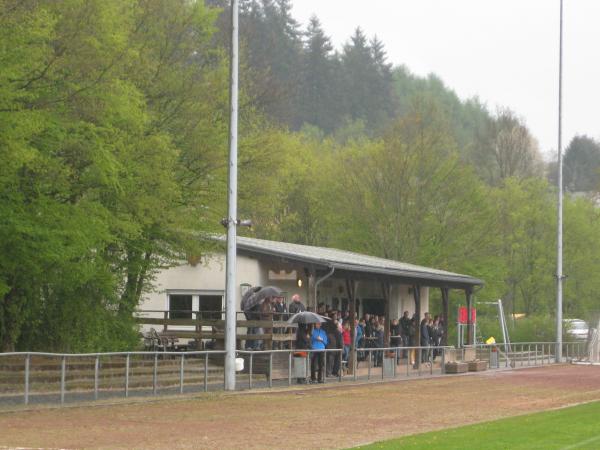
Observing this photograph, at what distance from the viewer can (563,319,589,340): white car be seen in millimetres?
60872

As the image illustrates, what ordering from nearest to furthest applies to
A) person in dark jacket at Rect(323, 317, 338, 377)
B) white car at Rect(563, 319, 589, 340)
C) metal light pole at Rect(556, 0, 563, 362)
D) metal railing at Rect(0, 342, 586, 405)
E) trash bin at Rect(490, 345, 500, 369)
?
metal railing at Rect(0, 342, 586, 405)
person in dark jacket at Rect(323, 317, 338, 377)
trash bin at Rect(490, 345, 500, 369)
metal light pole at Rect(556, 0, 563, 362)
white car at Rect(563, 319, 589, 340)

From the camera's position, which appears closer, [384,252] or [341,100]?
[384,252]

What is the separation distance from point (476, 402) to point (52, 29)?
444 inches

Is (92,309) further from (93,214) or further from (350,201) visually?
(350,201)

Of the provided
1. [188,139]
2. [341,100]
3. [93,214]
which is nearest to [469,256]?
[188,139]

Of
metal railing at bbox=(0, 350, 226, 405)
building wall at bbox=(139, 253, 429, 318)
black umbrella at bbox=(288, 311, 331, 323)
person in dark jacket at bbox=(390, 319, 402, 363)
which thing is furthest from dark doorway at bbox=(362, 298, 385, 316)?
metal railing at bbox=(0, 350, 226, 405)

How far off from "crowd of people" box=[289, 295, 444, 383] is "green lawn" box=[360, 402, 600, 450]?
1102cm

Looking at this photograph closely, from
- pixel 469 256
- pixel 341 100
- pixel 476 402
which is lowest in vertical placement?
pixel 476 402

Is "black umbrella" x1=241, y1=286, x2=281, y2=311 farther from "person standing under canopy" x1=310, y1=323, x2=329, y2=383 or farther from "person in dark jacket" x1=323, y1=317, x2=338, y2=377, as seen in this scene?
"person standing under canopy" x1=310, y1=323, x2=329, y2=383

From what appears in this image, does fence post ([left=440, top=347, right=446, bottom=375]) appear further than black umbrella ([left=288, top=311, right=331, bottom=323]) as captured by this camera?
Yes

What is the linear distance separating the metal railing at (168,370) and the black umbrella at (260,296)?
7.13ft

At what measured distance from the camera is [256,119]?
40094 millimetres

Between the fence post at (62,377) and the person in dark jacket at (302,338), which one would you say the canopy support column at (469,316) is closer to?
the person in dark jacket at (302,338)

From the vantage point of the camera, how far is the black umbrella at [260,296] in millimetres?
33750
